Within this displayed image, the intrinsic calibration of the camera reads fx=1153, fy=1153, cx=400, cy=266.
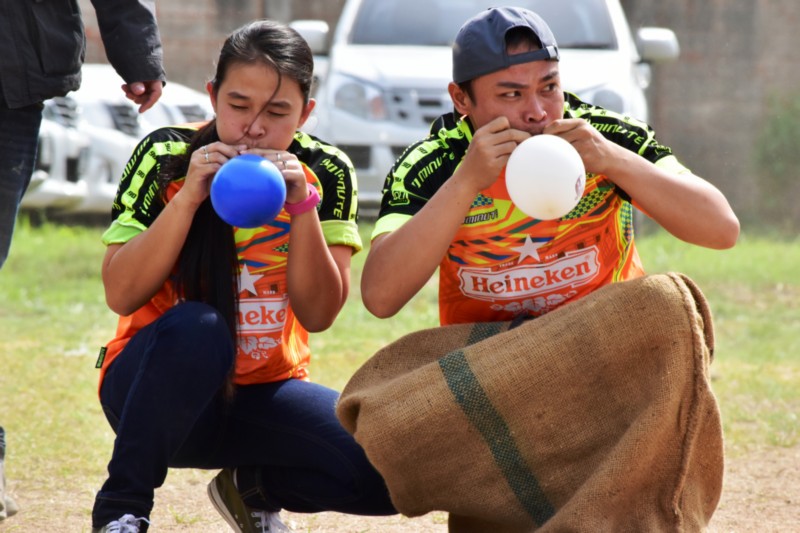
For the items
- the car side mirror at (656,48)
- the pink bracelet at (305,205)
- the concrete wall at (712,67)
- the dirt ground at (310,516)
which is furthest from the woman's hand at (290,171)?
the concrete wall at (712,67)

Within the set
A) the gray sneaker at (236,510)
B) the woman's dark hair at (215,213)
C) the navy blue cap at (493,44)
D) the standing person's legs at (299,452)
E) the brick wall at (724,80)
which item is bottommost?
the brick wall at (724,80)

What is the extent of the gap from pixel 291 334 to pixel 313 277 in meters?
0.26

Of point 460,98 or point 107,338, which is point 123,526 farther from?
point 107,338

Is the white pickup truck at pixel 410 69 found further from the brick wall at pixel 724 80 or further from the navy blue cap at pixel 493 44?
the navy blue cap at pixel 493 44

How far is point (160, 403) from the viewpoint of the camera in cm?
260

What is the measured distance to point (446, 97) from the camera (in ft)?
25.5

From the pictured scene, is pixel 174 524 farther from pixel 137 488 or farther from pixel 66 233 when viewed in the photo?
pixel 66 233

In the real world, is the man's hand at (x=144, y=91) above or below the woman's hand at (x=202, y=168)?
below

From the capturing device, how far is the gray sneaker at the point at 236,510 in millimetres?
2986

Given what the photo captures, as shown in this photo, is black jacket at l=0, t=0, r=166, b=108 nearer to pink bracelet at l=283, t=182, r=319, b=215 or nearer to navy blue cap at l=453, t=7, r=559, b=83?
pink bracelet at l=283, t=182, r=319, b=215

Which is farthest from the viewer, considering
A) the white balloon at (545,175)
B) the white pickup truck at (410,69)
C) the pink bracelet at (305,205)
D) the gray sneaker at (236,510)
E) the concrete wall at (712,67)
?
the concrete wall at (712,67)

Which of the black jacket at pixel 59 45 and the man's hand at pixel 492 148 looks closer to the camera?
the man's hand at pixel 492 148

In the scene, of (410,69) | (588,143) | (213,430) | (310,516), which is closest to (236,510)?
(213,430)

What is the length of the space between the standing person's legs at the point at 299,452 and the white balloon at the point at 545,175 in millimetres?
784
